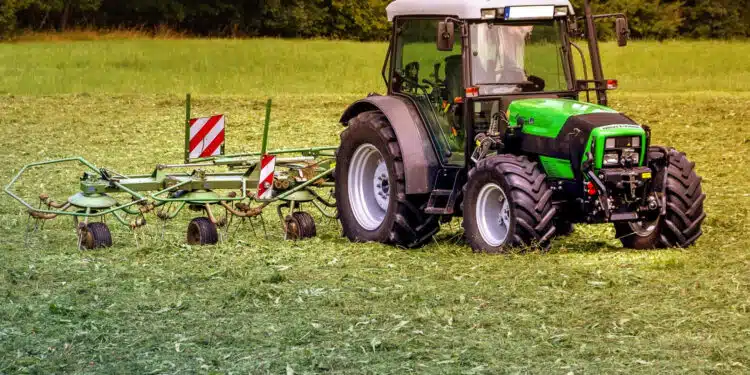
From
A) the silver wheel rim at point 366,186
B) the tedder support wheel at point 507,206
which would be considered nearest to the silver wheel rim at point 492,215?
the tedder support wheel at point 507,206

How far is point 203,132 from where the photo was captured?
11.4m

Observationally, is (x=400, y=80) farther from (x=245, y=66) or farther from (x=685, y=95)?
(x=245, y=66)

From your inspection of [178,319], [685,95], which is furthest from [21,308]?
[685,95]

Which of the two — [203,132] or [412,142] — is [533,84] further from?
[203,132]

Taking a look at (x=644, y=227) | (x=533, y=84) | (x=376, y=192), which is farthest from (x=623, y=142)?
(x=376, y=192)

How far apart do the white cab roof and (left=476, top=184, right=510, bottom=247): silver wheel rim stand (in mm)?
1297

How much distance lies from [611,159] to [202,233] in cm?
316

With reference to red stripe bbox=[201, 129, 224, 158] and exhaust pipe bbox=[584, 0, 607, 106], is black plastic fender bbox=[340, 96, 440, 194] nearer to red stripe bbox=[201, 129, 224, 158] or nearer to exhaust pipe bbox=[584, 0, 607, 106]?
exhaust pipe bbox=[584, 0, 607, 106]

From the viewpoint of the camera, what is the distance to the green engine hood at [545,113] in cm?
941

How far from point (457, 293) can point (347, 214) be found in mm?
2713

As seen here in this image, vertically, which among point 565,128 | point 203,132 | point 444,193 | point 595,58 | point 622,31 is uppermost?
point 622,31

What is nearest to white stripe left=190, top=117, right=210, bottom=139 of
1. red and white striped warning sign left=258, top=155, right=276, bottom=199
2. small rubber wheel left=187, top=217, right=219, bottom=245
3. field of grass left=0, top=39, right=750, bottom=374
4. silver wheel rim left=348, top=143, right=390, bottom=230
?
field of grass left=0, top=39, right=750, bottom=374

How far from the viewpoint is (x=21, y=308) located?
25.5 feet

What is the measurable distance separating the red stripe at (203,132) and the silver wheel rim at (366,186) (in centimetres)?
137
